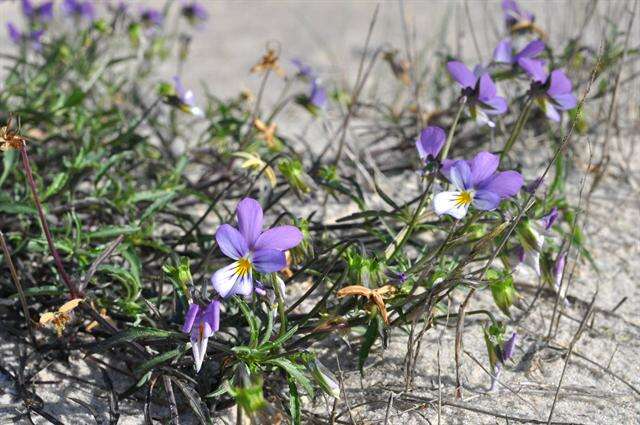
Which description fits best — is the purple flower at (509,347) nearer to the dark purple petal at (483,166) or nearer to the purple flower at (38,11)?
the dark purple petal at (483,166)

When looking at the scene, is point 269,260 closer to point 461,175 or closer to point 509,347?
point 461,175

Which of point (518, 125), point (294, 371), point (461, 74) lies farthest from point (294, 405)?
point (518, 125)

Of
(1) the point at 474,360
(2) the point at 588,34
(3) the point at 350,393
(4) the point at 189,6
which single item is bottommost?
(3) the point at 350,393

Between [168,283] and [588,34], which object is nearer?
[168,283]

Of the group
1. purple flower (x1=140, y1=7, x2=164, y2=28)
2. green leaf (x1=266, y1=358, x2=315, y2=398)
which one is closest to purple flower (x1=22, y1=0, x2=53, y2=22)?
purple flower (x1=140, y1=7, x2=164, y2=28)

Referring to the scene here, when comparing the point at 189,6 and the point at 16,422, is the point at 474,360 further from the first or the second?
the point at 189,6

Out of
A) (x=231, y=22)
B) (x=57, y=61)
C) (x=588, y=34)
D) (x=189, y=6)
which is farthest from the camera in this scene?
(x=231, y=22)

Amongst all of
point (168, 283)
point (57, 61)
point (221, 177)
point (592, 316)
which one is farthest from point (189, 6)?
point (592, 316)
